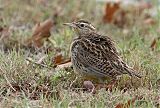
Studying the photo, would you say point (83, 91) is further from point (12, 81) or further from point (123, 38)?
point (123, 38)

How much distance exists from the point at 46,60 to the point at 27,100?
1.87 m

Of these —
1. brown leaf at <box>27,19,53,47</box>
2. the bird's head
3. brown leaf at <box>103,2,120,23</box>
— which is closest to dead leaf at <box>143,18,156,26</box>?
brown leaf at <box>103,2,120,23</box>

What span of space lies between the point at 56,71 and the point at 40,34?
1678 millimetres

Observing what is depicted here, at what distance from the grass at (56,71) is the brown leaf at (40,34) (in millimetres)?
115

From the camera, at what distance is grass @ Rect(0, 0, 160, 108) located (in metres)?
6.59

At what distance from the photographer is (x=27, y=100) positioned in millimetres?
6414

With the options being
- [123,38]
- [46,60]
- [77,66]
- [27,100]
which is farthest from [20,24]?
[27,100]

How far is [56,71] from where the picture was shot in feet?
25.6

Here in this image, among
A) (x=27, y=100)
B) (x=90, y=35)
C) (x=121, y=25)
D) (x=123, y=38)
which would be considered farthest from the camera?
(x=121, y=25)

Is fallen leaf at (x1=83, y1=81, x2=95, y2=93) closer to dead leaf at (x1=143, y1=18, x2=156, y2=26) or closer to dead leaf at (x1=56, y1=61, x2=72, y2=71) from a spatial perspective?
dead leaf at (x1=56, y1=61, x2=72, y2=71)

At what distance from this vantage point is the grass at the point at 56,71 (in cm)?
659

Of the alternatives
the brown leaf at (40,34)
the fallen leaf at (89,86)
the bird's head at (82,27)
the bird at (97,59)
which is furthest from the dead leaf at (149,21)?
the fallen leaf at (89,86)

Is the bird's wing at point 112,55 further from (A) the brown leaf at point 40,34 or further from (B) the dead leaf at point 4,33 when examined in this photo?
(B) the dead leaf at point 4,33

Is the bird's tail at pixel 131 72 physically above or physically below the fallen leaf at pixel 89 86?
above
